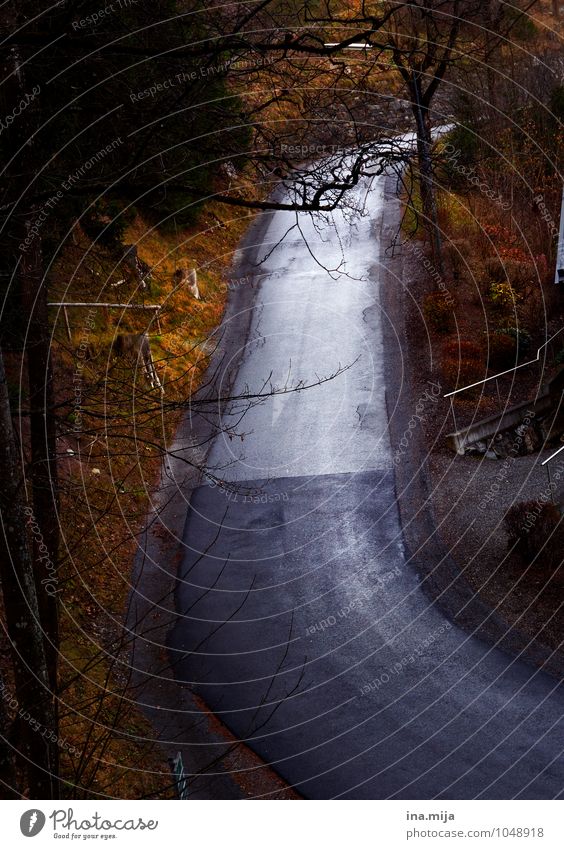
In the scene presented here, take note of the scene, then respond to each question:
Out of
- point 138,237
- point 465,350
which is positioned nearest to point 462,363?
point 465,350

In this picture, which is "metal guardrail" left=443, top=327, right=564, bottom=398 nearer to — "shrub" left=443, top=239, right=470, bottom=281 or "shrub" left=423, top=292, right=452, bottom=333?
"shrub" left=423, top=292, right=452, bottom=333

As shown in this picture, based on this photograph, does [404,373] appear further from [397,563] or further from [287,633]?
[287,633]

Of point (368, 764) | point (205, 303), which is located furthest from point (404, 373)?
point (368, 764)

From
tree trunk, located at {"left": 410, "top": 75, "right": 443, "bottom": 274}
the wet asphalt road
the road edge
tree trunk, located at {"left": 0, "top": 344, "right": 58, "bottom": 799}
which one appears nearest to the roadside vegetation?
tree trunk, located at {"left": 0, "top": 344, "right": 58, "bottom": 799}

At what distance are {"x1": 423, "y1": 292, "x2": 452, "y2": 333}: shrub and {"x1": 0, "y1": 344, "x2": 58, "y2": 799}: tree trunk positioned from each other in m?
15.2

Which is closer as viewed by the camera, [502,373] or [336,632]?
[336,632]

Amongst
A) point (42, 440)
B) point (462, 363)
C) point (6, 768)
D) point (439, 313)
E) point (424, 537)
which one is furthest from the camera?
point (439, 313)

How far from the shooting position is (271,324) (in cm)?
2233

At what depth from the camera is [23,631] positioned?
21.6 feet

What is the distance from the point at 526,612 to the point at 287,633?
10.5 ft

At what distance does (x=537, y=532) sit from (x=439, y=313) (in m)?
7.99

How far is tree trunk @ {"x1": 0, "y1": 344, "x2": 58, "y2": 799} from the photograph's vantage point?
21.2 feet

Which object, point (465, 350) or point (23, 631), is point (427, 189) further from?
point (23, 631)

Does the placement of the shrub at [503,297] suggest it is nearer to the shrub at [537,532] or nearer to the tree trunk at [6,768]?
the shrub at [537,532]
